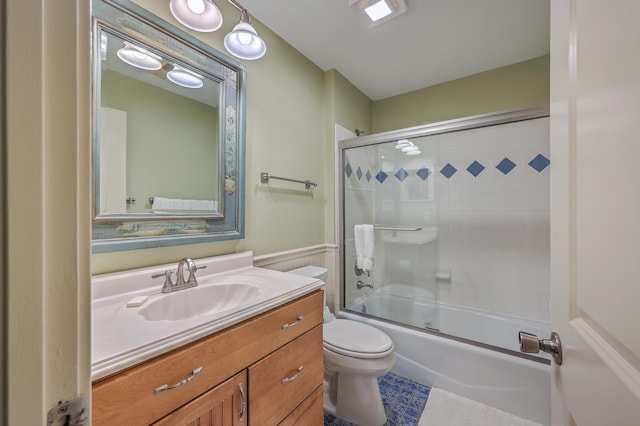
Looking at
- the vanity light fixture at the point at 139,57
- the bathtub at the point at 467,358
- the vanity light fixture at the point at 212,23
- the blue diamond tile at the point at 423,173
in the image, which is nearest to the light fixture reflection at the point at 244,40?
the vanity light fixture at the point at 212,23

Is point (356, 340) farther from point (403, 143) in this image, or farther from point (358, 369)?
point (403, 143)

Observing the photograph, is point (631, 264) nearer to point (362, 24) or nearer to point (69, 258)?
point (69, 258)

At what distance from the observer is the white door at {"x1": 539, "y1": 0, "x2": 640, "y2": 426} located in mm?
324

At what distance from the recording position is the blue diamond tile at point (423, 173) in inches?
87.4

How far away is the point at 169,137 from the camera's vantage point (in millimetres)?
1216

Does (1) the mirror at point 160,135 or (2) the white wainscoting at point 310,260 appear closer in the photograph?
(1) the mirror at point 160,135

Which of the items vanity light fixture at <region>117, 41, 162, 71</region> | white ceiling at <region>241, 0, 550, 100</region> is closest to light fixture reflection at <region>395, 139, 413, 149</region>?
white ceiling at <region>241, 0, 550, 100</region>

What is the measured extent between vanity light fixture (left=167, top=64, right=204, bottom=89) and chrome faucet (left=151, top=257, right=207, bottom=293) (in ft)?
2.75

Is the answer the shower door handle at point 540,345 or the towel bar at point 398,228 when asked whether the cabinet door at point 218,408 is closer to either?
the shower door handle at point 540,345

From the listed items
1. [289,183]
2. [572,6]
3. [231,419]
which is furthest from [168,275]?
[572,6]

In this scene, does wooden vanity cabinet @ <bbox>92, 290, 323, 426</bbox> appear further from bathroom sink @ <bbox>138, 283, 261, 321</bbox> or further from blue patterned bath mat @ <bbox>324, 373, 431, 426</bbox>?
blue patterned bath mat @ <bbox>324, 373, 431, 426</bbox>

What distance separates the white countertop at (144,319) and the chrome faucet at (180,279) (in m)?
0.03

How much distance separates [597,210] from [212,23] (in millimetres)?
1418

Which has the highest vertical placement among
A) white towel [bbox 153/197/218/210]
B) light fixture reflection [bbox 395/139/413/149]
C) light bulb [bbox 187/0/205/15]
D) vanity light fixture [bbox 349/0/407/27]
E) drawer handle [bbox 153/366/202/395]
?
vanity light fixture [bbox 349/0/407/27]
